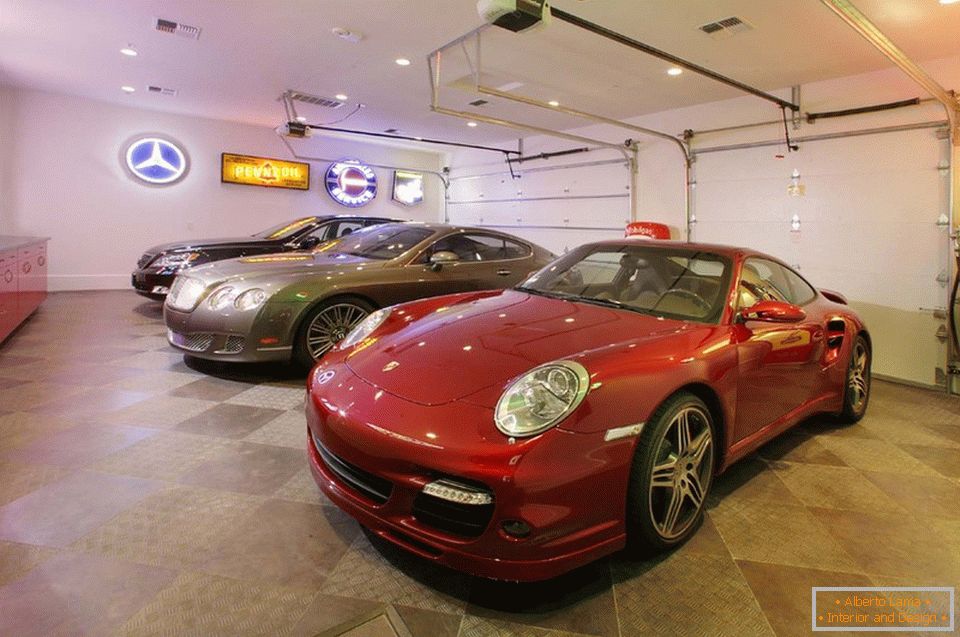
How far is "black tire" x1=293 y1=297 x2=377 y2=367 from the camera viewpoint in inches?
153

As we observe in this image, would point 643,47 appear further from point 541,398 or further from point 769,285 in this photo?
point 541,398

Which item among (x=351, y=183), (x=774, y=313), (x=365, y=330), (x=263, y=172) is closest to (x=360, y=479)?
(x=365, y=330)

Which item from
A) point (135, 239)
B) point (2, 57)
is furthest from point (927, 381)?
point (135, 239)

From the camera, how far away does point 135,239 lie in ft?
29.9

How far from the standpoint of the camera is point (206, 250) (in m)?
6.49

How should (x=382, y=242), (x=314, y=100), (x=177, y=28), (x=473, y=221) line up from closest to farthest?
(x=382, y=242), (x=177, y=28), (x=314, y=100), (x=473, y=221)

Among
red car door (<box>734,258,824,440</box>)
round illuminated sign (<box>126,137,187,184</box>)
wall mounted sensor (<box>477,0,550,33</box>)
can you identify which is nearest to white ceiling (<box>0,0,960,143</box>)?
wall mounted sensor (<box>477,0,550,33</box>)

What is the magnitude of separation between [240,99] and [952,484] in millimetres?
8848

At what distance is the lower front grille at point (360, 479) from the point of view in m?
1.63

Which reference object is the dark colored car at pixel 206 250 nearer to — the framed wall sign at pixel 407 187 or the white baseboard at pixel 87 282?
the white baseboard at pixel 87 282

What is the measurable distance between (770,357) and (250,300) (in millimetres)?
3296

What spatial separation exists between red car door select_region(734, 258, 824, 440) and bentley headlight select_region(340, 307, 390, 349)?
1.61 m

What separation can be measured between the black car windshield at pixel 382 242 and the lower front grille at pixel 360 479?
9.11 feet

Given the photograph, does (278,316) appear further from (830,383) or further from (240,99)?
(240,99)
